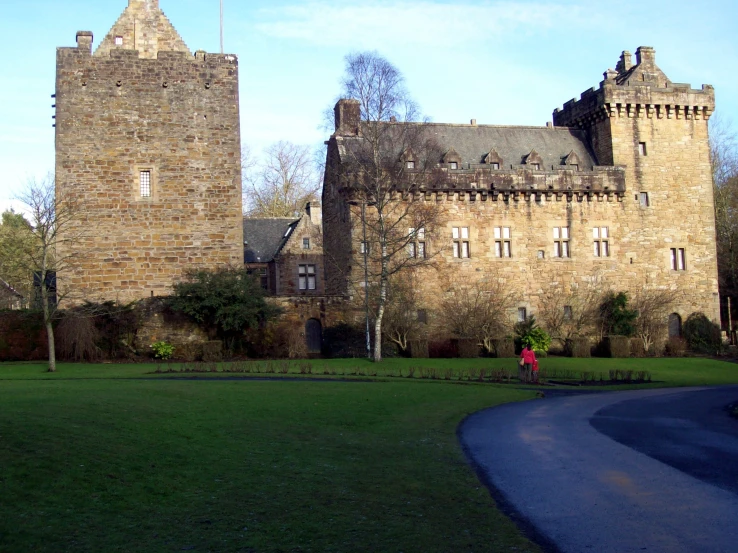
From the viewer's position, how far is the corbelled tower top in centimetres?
3856

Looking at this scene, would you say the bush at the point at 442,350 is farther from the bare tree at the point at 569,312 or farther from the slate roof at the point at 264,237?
the slate roof at the point at 264,237

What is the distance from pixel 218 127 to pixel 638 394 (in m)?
23.3

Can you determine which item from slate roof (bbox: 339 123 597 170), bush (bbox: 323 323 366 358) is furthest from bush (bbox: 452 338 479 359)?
slate roof (bbox: 339 123 597 170)

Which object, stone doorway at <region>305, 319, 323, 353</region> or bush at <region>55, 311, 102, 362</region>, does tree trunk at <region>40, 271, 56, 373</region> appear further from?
stone doorway at <region>305, 319, 323, 353</region>

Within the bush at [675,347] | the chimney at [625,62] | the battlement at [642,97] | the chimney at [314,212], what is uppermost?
the chimney at [625,62]

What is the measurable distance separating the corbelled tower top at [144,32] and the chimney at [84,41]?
43.7 inches

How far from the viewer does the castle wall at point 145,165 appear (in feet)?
120

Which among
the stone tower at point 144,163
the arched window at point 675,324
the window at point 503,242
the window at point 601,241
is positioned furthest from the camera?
the arched window at point 675,324

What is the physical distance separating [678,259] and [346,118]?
2070cm

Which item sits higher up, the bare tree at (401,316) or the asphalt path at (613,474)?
the bare tree at (401,316)

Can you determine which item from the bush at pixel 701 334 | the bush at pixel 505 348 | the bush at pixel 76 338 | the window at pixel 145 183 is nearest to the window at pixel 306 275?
the window at pixel 145 183

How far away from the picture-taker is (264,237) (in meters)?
56.8

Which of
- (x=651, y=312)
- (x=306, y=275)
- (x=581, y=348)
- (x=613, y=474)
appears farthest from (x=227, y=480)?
(x=306, y=275)

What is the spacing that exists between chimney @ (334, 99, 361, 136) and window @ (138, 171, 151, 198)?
447 inches
